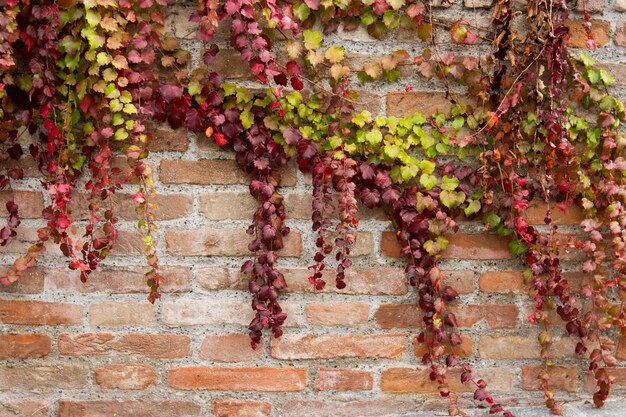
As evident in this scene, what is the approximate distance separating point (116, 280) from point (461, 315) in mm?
1029

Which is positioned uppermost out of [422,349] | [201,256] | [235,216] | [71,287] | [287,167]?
[287,167]

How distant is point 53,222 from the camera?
5.33 ft

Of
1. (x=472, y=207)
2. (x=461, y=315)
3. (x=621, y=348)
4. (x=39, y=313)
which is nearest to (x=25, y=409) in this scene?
(x=39, y=313)

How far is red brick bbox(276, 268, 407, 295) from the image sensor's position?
5.81ft

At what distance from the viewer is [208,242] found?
1746mm

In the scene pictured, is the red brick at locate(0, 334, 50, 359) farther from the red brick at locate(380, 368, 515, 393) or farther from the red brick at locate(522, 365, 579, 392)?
the red brick at locate(522, 365, 579, 392)

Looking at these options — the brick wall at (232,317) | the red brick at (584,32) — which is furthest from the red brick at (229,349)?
the red brick at (584,32)

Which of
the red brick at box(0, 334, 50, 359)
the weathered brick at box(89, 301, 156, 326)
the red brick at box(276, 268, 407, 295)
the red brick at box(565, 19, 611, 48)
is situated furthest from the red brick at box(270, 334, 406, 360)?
the red brick at box(565, 19, 611, 48)

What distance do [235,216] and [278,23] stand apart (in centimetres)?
55

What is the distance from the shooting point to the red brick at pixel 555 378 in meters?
1.83

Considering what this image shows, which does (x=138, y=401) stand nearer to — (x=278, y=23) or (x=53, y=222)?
(x=53, y=222)

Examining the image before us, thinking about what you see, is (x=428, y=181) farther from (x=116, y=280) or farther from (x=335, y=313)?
(x=116, y=280)

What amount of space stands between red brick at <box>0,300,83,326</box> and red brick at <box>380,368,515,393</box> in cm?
93

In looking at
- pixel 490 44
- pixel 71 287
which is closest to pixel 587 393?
pixel 490 44
